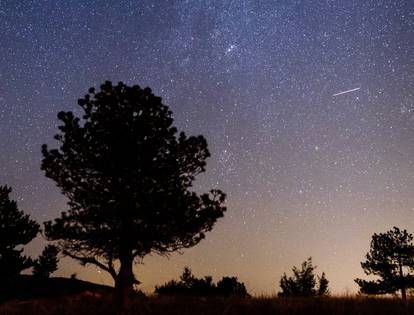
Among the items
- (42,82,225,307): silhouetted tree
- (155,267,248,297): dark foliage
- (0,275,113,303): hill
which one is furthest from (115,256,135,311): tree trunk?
(155,267,248,297): dark foliage

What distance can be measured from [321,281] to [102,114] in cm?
2959

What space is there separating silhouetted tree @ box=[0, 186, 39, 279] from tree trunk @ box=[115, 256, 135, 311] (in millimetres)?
16230

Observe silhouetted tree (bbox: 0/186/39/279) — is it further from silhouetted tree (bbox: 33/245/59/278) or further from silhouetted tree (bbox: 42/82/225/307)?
silhouetted tree (bbox: 42/82/225/307)

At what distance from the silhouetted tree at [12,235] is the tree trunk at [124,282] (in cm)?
1623

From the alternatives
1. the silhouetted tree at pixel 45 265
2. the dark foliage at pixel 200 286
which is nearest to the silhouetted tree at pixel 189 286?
the dark foliage at pixel 200 286

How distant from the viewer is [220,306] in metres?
14.5

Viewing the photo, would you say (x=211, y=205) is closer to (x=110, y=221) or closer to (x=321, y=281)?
(x=110, y=221)

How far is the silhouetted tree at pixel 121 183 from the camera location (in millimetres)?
16359

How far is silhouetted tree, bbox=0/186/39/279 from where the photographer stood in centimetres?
2956

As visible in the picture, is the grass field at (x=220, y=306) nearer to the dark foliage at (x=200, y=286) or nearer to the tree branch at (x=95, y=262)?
the tree branch at (x=95, y=262)

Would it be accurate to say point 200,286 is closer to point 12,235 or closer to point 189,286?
point 189,286

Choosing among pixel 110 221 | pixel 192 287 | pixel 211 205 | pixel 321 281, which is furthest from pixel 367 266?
pixel 110 221

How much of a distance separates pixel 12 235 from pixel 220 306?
807 inches

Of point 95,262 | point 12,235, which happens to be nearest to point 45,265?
point 12,235
